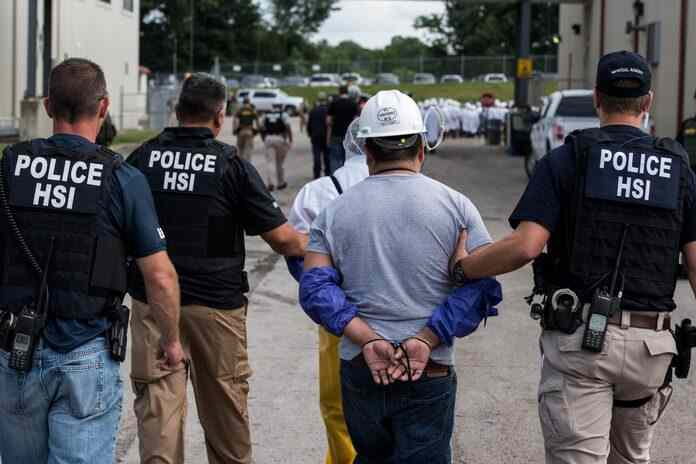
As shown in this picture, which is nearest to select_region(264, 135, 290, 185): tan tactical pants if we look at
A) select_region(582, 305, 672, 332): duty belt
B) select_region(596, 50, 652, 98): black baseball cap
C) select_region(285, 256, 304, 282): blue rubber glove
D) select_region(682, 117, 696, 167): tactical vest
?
select_region(682, 117, 696, 167): tactical vest

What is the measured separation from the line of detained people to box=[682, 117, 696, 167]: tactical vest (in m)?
10.1

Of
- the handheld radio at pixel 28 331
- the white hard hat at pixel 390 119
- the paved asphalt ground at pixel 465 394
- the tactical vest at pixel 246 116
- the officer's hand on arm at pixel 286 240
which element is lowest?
the paved asphalt ground at pixel 465 394

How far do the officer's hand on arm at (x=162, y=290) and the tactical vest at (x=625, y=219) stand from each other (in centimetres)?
145

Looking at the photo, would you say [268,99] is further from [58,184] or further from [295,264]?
[58,184]

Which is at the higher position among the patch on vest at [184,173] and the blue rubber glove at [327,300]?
the patch on vest at [184,173]

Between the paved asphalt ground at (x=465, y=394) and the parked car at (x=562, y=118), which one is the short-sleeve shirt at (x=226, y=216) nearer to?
the paved asphalt ground at (x=465, y=394)

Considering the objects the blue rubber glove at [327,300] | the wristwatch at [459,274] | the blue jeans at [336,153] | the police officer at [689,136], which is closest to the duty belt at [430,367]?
the blue rubber glove at [327,300]

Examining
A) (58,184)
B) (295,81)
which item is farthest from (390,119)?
(295,81)

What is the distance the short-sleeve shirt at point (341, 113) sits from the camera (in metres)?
20.4

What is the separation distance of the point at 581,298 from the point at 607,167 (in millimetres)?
486

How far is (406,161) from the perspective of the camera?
422cm

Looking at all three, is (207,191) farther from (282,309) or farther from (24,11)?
(24,11)

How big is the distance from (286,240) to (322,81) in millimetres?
81917

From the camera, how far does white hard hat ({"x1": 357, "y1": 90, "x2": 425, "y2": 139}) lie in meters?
4.21
